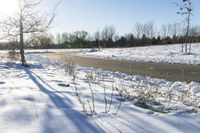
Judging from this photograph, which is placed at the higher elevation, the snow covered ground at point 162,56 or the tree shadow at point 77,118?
the tree shadow at point 77,118

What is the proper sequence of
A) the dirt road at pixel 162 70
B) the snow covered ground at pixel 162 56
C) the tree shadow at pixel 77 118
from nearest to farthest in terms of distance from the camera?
the tree shadow at pixel 77 118 → the dirt road at pixel 162 70 → the snow covered ground at pixel 162 56

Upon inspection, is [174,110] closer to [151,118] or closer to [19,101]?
[151,118]

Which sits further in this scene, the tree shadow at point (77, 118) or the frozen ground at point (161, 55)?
the frozen ground at point (161, 55)

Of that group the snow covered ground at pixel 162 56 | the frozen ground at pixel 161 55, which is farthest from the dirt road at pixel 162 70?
the snow covered ground at pixel 162 56

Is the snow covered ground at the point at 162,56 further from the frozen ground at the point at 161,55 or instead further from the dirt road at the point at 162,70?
the dirt road at the point at 162,70

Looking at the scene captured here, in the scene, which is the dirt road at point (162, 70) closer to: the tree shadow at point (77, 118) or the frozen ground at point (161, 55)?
the frozen ground at point (161, 55)

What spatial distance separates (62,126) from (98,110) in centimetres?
103

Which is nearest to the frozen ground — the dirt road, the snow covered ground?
the snow covered ground


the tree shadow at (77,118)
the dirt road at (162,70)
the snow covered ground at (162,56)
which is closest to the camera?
the tree shadow at (77,118)

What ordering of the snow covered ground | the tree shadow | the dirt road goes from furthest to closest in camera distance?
the snow covered ground, the dirt road, the tree shadow

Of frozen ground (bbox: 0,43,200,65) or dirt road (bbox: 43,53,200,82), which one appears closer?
dirt road (bbox: 43,53,200,82)

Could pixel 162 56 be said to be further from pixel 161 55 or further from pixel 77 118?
pixel 77 118

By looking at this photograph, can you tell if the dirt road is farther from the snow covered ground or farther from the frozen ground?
the snow covered ground

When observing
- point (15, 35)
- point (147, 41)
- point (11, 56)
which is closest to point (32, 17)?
point (15, 35)
